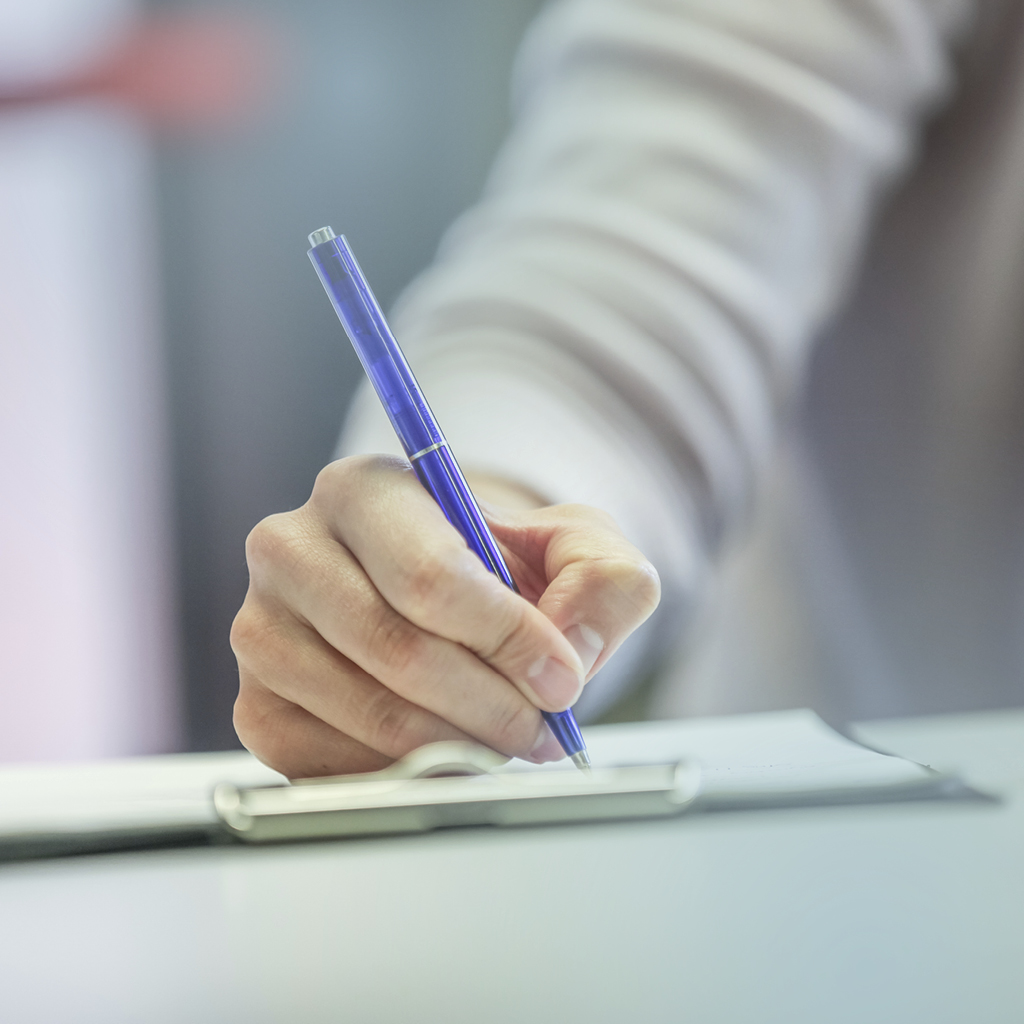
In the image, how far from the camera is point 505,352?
31 centimetres

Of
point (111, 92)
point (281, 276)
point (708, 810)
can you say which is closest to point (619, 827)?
point (708, 810)

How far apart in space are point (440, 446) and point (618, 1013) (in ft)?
0.26

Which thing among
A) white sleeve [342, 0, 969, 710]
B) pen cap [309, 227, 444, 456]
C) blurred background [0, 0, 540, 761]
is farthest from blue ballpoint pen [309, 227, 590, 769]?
blurred background [0, 0, 540, 761]

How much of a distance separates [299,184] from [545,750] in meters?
0.54

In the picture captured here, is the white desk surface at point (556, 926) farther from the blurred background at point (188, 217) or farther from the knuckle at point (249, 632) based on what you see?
the blurred background at point (188, 217)

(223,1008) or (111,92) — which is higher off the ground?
(111,92)

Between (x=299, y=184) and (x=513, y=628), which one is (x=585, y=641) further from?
(x=299, y=184)

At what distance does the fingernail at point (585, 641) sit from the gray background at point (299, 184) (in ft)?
1.48

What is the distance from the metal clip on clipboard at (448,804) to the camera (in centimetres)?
11

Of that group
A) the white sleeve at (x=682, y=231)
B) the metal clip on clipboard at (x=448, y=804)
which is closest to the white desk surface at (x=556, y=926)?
the metal clip on clipboard at (x=448, y=804)

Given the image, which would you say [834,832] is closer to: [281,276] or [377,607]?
[377,607]

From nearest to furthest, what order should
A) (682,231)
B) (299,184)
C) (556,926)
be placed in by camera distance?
(556,926) → (682,231) → (299,184)

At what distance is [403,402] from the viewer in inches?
5.2

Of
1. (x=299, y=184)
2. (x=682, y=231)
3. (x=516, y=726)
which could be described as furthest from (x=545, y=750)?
(x=299, y=184)
